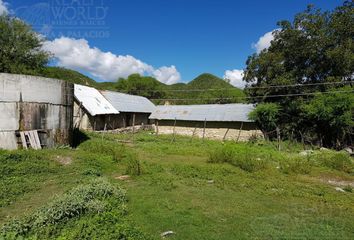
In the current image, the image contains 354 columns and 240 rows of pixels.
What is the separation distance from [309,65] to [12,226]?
2089 cm

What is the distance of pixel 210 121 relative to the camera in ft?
82.5

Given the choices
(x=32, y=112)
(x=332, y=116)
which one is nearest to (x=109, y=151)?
(x=32, y=112)

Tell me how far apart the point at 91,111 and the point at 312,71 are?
17.5 metres

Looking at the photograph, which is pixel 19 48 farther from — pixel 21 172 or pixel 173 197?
pixel 173 197

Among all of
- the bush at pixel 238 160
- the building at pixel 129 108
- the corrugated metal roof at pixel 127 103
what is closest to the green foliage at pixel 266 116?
the bush at pixel 238 160

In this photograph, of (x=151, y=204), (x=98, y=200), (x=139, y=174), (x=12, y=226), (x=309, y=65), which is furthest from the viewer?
(x=309, y=65)

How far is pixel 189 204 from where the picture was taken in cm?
702

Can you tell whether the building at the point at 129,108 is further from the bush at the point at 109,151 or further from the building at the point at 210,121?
the bush at the point at 109,151

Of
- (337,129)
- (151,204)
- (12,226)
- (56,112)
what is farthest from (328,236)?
(337,129)

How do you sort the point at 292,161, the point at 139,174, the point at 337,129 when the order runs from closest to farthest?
the point at 139,174
the point at 292,161
the point at 337,129

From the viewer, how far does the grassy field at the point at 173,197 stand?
5281mm

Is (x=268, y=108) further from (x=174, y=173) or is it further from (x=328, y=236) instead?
(x=328, y=236)

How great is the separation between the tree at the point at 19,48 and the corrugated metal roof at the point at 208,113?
14.2 metres

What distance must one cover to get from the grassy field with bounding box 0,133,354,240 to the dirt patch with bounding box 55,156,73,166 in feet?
0.14
